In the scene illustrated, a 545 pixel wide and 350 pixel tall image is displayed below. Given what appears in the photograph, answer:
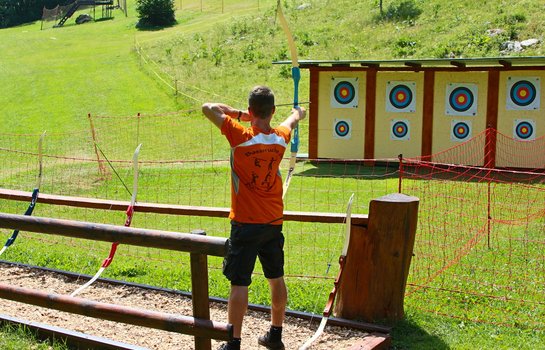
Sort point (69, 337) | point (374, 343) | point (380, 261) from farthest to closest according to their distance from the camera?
point (380, 261)
point (69, 337)
point (374, 343)

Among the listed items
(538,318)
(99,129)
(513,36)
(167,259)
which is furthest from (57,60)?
(538,318)

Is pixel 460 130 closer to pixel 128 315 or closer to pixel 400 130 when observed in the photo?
pixel 400 130

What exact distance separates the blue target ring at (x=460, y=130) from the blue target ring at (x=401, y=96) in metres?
1.17

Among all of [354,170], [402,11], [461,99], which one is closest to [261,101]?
[354,170]

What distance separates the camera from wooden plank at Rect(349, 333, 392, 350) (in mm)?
A: 4914

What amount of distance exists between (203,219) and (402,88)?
23.7 feet

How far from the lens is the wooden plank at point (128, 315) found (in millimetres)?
4293

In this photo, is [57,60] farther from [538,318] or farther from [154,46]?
[538,318]

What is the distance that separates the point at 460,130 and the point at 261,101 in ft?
40.0

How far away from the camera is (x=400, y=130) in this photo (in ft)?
54.6

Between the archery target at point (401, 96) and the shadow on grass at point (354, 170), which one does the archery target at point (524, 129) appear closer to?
the archery target at point (401, 96)

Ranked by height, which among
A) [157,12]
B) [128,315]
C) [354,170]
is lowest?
[354,170]

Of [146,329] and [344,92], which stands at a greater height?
[344,92]

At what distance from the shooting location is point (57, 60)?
35406mm
